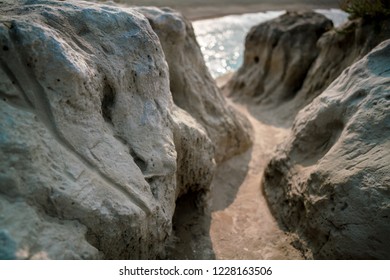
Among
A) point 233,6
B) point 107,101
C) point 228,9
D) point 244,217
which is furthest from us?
point 228,9

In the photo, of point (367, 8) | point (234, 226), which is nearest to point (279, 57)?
point (367, 8)

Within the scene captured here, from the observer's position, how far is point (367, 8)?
502cm

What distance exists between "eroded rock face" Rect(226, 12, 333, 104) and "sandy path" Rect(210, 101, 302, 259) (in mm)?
2590

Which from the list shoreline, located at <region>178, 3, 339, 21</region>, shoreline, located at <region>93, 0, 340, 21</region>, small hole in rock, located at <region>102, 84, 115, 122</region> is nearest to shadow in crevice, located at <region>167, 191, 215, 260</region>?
small hole in rock, located at <region>102, 84, 115, 122</region>

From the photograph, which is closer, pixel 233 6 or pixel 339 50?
pixel 339 50

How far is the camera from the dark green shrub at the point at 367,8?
15.8ft

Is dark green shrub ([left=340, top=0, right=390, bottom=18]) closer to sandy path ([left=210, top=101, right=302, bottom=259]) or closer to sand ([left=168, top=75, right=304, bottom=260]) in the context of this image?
sandy path ([left=210, top=101, right=302, bottom=259])

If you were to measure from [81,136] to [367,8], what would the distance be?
496 cm

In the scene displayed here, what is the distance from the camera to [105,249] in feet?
6.54

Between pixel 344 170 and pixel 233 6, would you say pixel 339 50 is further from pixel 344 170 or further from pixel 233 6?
pixel 233 6

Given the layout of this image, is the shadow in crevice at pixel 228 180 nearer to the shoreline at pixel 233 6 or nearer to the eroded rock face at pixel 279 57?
the eroded rock face at pixel 279 57

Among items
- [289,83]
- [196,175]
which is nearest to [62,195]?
[196,175]

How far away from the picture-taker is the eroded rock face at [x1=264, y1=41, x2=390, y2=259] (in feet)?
8.10

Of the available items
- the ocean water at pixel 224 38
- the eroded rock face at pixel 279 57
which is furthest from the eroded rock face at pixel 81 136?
the ocean water at pixel 224 38
